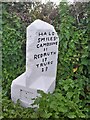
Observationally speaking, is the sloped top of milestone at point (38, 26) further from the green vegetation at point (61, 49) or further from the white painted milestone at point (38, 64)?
the green vegetation at point (61, 49)

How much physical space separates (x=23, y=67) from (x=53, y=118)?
761 millimetres

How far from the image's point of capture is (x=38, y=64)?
2232 mm

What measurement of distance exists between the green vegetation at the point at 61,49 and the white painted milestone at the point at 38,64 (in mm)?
100

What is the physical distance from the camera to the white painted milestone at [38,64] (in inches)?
85.0

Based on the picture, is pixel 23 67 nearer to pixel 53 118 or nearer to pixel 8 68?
pixel 8 68

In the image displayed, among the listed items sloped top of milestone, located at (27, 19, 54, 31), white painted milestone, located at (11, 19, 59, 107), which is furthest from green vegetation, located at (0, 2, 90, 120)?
sloped top of milestone, located at (27, 19, 54, 31)

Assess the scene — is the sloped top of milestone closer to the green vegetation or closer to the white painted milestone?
the white painted milestone

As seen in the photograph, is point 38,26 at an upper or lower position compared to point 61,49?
upper

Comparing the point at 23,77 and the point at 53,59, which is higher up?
the point at 53,59

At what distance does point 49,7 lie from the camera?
A: 97.3 inches

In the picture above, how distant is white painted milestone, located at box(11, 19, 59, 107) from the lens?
2.16 metres

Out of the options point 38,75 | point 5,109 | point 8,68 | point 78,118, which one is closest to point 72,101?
point 78,118

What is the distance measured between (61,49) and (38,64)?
339 mm

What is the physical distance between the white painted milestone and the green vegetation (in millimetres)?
100
